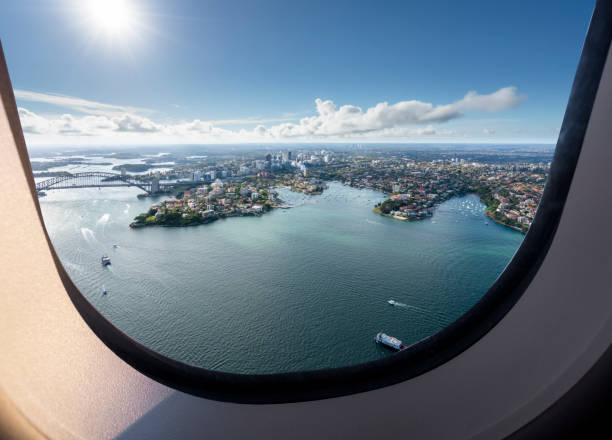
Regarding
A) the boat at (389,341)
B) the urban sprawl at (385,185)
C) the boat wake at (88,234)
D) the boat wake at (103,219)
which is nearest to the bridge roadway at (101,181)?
the urban sprawl at (385,185)

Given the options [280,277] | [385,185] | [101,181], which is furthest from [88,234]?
[385,185]

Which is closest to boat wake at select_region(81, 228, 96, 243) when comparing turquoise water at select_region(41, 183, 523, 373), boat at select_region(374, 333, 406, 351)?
turquoise water at select_region(41, 183, 523, 373)

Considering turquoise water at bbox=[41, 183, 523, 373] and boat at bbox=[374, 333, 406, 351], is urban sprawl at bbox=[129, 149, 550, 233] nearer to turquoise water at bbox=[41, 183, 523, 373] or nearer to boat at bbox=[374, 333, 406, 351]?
turquoise water at bbox=[41, 183, 523, 373]

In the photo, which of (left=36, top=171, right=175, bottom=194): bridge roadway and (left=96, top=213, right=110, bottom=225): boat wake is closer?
(left=96, top=213, right=110, bottom=225): boat wake

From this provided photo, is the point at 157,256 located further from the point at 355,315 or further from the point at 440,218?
the point at 440,218

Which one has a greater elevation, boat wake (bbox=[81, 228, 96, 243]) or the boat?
boat wake (bbox=[81, 228, 96, 243])

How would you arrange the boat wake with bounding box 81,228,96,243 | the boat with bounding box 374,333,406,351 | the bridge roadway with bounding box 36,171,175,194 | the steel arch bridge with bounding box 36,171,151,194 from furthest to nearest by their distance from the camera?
1. the bridge roadway with bounding box 36,171,175,194
2. the steel arch bridge with bounding box 36,171,151,194
3. the boat wake with bounding box 81,228,96,243
4. the boat with bounding box 374,333,406,351

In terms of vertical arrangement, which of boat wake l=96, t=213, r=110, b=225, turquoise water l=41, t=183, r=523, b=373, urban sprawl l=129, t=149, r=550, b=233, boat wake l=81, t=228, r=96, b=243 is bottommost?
turquoise water l=41, t=183, r=523, b=373
